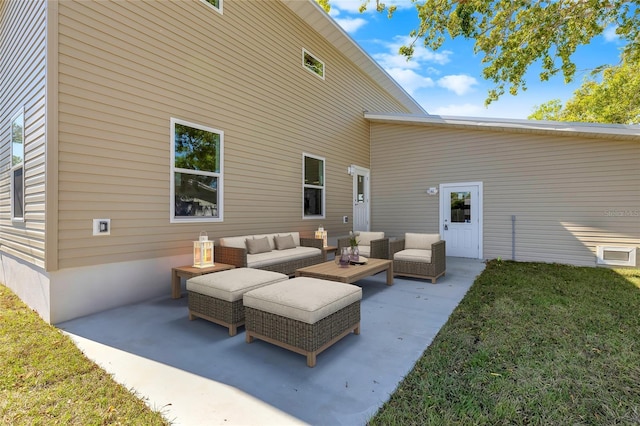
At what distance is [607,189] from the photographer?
21.7 ft

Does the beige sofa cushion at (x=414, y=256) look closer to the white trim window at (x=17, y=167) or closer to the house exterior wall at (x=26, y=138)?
the house exterior wall at (x=26, y=138)

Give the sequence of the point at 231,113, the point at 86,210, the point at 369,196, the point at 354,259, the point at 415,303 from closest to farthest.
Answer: the point at 86,210
the point at 415,303
the point at 354,259
the point at 231,113
the point at 369,196

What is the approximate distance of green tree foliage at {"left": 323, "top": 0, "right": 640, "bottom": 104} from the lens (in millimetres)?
6102

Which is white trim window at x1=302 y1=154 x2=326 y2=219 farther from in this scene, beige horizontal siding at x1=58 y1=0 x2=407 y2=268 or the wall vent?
the wall vent

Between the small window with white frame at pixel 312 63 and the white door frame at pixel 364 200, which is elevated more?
the small window with white frame at pixel 312 63

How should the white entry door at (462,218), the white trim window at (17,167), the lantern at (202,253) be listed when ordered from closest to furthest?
the white trim window at (17,167) < the lantern at (202,253) < the white entry door at (462,218)

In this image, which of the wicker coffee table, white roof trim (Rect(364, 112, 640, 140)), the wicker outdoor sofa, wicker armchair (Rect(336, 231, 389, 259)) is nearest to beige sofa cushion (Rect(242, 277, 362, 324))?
the wicker coffee table

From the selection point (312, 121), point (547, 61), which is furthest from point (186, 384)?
point (547, 61)

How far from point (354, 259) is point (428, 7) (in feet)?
18.3

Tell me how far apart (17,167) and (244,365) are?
4803 mm

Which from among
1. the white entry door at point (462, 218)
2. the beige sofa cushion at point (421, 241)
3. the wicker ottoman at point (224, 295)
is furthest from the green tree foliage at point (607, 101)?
the wicker ottoman at point (224, 295)

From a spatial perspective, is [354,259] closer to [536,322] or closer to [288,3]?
[536,322]

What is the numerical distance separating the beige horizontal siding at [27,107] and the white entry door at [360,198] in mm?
6964

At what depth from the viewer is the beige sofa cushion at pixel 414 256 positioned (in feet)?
18.4
